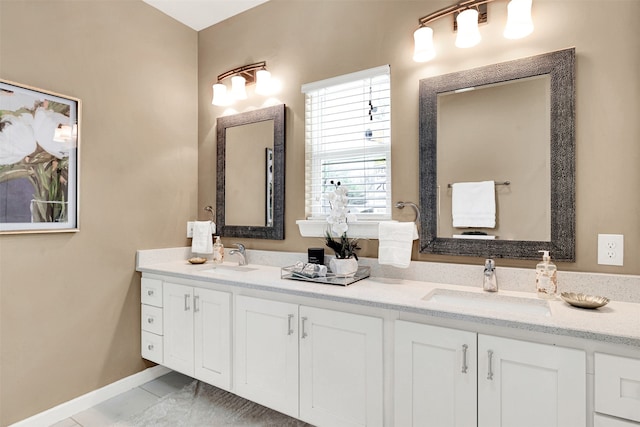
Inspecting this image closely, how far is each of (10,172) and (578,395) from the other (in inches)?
105

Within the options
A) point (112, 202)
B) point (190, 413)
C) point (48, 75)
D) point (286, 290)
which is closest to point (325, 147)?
point (286, 290)

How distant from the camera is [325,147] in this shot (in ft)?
7.22

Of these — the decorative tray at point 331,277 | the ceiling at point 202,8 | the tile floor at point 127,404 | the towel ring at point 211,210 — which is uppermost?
the ceiling at point 202,8

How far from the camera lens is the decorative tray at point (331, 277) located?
174 centimetres

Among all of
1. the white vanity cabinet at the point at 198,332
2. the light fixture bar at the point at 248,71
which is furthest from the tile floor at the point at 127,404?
the light fixture bar at the point at 248,71

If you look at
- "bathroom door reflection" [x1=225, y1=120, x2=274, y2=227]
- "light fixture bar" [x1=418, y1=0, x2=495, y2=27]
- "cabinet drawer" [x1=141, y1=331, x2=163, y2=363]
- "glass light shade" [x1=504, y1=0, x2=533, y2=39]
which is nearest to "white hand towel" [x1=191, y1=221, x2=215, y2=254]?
"bathroom door reflection" [x1=225, y1=120, x2=274, y2=227]

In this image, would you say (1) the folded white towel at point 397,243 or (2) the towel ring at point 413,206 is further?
(2) the towel ring at point 413,206

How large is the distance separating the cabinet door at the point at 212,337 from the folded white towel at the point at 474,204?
4.38 ft

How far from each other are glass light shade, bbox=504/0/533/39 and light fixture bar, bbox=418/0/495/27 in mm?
156

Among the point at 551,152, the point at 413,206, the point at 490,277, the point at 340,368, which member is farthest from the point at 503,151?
the point at 340,368

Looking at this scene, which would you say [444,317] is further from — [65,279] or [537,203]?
[65,279]

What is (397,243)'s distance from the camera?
1.73 m

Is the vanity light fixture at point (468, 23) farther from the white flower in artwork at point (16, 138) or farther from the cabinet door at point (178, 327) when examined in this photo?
the white flower in artwork at point (16, 138)

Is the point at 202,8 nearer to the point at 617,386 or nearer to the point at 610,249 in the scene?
the point at 610,249
